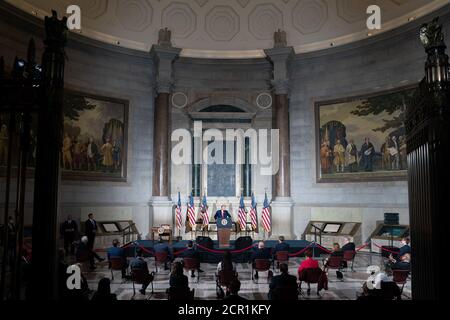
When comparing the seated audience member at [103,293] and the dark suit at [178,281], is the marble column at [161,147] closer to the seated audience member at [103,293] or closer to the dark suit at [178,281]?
the dark suit at [178,281]

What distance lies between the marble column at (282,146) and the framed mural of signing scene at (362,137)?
1.71 m

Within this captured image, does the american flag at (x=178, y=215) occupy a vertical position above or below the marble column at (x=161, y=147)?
below

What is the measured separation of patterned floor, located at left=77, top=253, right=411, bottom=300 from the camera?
1064 centimetres

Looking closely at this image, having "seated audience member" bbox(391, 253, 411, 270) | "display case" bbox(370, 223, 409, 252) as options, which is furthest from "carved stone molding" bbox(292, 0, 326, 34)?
"seated audience member" bbox(391, 253, 411, 270)

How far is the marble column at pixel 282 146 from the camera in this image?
2116 centimetres

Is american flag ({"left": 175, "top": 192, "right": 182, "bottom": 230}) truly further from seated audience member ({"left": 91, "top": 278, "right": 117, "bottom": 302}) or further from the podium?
seated audience member ({"left": 91, "top": 278, "right": 117, "bottom": 302})

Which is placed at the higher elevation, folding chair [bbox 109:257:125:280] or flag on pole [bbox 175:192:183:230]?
flag on pole [bbox 175:192:183:230]

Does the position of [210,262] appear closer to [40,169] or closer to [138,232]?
[138,232]

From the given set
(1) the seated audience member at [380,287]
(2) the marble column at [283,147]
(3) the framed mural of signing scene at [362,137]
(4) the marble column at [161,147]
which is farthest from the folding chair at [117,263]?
(3) the framed mural of signing scene at [362,137]

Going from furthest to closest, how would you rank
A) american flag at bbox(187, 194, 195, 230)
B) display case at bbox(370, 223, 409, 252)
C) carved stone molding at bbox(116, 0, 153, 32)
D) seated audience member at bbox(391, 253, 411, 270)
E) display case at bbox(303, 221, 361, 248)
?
1. carved stone molding at bbox(116, 0, 153, 32)
2. american flag at bbox(187, 194, 195, 230)
3. display case at bbox(303, 221, 361, 248)
4. display case at bbox(370, 223, 409, 252)
5. seated audience member at bbox(391, 253, 411, 270)

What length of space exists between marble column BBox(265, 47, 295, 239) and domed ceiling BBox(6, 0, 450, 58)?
136 cm

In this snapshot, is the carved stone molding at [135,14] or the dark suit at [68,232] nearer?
the dark suit at [68,232]

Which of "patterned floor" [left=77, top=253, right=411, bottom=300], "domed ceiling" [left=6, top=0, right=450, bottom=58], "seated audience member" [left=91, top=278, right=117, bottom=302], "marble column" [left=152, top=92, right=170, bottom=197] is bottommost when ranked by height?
"patterned floor" [left=77, top=253, right=411, bottom=300]

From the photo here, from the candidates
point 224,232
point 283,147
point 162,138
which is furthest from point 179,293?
point 283,147
